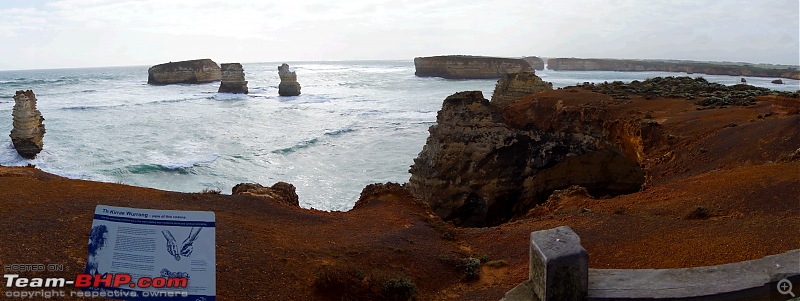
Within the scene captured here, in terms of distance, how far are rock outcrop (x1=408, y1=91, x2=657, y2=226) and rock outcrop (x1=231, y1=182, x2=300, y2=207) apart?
607cm

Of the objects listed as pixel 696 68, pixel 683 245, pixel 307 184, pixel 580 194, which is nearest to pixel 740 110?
pixel 580 194

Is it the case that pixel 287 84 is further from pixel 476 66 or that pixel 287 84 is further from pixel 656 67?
pixel 656 67

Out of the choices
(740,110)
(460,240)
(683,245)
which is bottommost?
(460,240)

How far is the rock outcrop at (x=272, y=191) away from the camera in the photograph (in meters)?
11.2

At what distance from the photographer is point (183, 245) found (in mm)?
3398

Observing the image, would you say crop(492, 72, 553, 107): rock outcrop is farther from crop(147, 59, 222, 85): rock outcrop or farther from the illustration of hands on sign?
crop(147, 59, 222, 85): rock outcrop

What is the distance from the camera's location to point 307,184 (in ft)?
67.3

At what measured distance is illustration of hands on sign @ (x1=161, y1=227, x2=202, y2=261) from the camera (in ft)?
11.0

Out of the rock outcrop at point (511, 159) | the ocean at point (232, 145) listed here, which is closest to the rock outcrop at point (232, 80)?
the ocean at point (232, 145)

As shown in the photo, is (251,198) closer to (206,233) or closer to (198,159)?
(206,233)

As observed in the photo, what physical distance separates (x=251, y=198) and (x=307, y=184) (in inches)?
407

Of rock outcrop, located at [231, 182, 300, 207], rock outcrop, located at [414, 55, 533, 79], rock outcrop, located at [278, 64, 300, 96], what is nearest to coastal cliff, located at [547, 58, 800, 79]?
rock outcrop, located at [414, 55, 533, 79]

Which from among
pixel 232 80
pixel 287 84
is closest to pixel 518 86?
pixel 287 84

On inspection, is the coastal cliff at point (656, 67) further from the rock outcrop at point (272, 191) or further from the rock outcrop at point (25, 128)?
the rock outcrop at point (25, 128)
